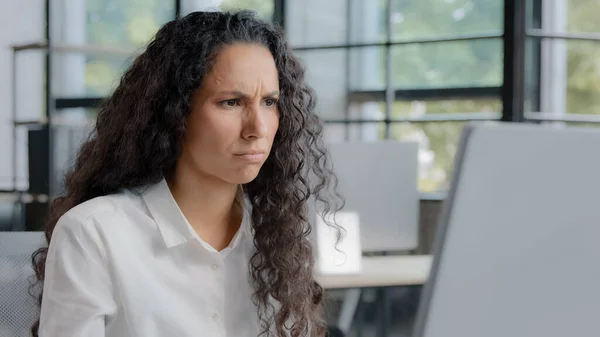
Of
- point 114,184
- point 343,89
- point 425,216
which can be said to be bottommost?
point 425,216

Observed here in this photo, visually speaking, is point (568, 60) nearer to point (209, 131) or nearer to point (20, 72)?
point (20, 72)

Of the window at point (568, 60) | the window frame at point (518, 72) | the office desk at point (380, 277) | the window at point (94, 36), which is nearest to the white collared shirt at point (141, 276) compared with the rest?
the office desk at point (380, 277)

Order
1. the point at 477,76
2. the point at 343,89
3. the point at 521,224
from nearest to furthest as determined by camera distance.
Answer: the point at 521,224, the point at 477,76, the point at 343,89

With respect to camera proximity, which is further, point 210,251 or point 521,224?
point 210,251

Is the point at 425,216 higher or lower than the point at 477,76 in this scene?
lower

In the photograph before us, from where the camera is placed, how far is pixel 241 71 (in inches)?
51.0

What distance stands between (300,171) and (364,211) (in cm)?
152

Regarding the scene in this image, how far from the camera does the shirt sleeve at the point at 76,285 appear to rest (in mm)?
1126

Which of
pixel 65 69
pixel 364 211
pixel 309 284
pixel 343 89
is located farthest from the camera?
pixel 65 69

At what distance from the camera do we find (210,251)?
4.29ft

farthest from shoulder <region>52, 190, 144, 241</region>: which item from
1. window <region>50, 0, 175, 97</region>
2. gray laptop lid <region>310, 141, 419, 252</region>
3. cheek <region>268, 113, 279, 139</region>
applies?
window <region>50, 0, 175, 97</region>

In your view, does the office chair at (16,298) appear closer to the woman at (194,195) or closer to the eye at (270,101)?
the woman at (194,195)

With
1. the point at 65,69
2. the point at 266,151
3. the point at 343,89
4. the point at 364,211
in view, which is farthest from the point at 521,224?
the point at 65,69

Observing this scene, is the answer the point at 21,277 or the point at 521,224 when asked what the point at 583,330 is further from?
the point at 21,277
